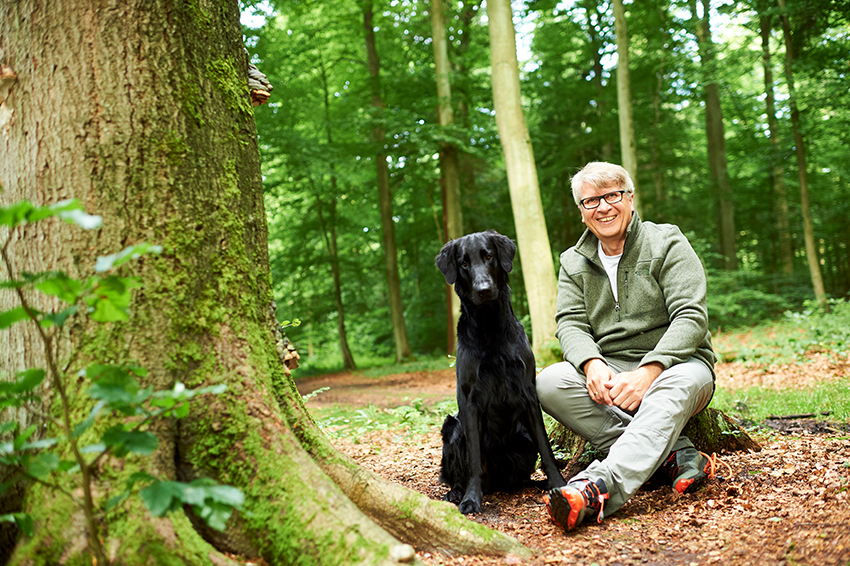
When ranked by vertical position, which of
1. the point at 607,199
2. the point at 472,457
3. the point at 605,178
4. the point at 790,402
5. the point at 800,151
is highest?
the point at 800,151

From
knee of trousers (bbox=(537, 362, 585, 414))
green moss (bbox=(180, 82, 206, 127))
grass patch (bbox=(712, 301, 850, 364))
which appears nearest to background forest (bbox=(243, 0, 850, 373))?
grass patch (bbox=(712, 301, 850, 364))

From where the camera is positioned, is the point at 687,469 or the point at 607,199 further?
the point at 607,199

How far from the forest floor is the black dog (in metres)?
0.18

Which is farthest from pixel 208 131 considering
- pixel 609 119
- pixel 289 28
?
pixel 609 119

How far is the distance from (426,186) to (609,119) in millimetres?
5663

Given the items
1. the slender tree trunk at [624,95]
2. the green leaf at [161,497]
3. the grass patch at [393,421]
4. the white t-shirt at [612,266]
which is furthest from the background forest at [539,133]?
the green leaf at [161,497]

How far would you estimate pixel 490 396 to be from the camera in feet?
10.2

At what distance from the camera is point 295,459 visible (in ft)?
6.23

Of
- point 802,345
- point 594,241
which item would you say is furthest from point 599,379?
point 802,345

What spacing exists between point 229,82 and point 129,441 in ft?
4.80

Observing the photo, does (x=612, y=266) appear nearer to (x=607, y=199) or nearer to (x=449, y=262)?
(x=607, y=199)

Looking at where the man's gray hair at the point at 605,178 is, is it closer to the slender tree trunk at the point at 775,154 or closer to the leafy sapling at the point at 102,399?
the leafy sapling at the point at 102,399

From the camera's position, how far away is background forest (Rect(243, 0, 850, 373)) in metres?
12.6

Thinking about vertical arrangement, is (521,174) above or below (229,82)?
above
